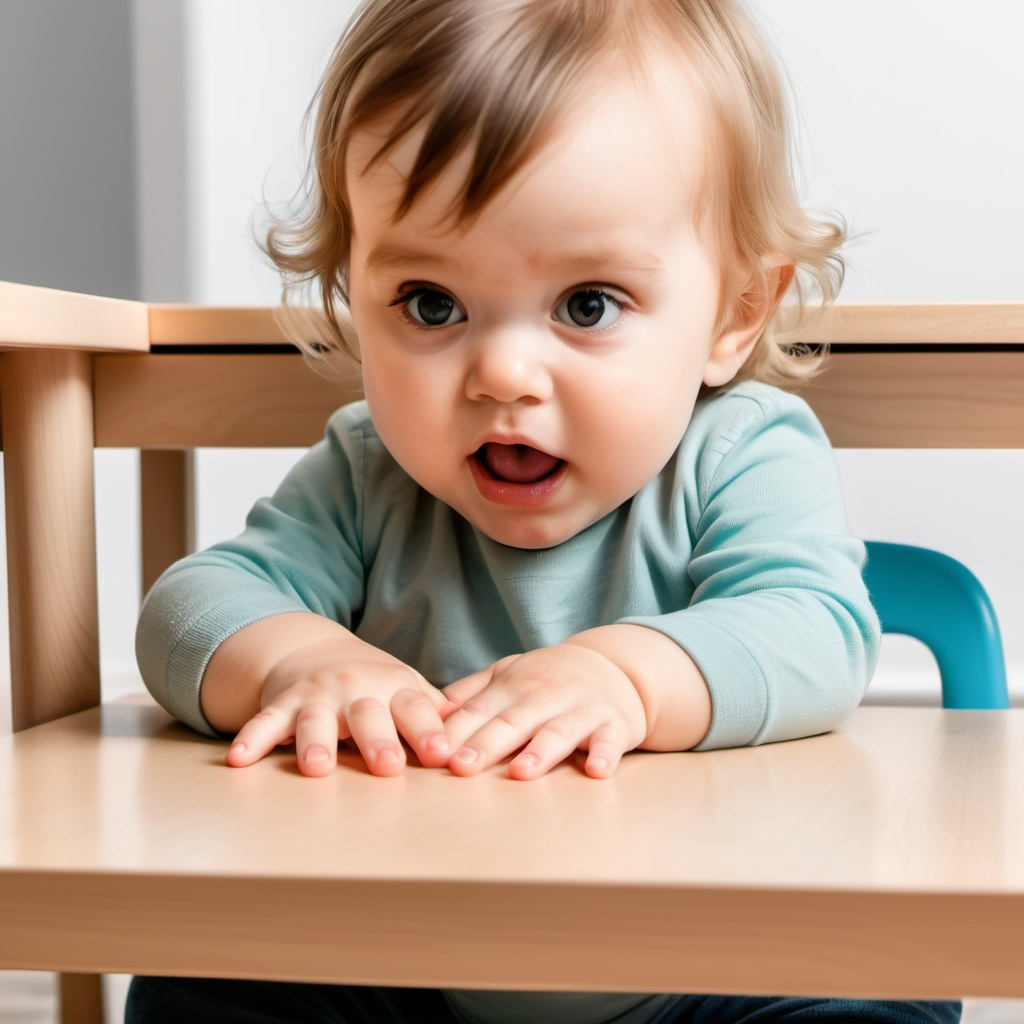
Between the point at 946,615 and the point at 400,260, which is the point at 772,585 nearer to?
the point at 400,260

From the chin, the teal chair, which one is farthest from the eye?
the teal chair

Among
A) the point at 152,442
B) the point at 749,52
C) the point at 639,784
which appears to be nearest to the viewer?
the point at 639,784

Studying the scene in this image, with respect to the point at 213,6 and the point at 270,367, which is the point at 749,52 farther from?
the point at 213,6

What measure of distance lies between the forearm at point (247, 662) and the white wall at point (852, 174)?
53.7 inches

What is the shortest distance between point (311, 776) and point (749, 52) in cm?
54

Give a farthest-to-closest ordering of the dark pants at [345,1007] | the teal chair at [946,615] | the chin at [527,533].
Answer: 1. the teal chair at [946,615]
2. the chin at [527,533]
3. the dark pants at [345,1007]

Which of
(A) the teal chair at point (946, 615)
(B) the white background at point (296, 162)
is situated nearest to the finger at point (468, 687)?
(A) the teal chair at point (946, 615)

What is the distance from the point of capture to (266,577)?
82cm

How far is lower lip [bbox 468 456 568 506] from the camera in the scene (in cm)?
77

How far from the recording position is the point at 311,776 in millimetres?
586

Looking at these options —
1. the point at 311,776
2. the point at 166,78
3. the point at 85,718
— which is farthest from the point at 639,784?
the point at 166,78

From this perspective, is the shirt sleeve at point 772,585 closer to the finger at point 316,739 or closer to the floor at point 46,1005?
the finger at point 316,739

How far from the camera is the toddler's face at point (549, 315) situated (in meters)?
0.69

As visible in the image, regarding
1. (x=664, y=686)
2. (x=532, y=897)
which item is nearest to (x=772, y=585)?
(x=664, y=686)
